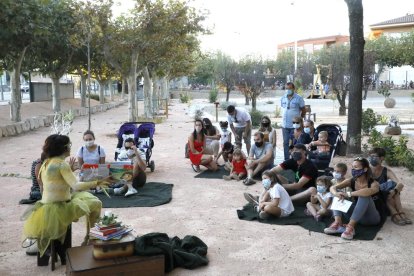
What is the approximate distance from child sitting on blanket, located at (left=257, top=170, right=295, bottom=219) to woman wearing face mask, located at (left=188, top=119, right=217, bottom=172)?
3368mm

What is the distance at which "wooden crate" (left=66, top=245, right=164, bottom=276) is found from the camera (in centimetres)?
414

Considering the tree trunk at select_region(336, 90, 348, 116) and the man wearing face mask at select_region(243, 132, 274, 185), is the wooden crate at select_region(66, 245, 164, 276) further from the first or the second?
the tree trunk at select_region(336, 90, 348, 116)

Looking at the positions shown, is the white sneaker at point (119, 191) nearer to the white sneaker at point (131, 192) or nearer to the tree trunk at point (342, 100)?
the white sneaker at point (131, 192)

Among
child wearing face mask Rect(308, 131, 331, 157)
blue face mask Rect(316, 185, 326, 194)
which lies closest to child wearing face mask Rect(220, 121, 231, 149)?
child wearing face mask Rect(308, 131, 331, 157)

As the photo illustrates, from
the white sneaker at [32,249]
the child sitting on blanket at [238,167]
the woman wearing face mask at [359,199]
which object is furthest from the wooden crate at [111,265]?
the child sitting on blanket at [238,167]

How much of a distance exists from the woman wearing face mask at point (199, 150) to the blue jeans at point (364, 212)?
4.20 meters

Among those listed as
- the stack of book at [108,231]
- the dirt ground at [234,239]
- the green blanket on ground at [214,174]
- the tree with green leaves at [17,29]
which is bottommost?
the dirt ground at [234,239]

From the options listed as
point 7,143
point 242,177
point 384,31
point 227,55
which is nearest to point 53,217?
point 242,177

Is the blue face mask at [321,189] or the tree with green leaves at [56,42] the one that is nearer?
the blue face mask at [321,189]

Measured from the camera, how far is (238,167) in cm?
899

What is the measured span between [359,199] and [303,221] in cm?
83

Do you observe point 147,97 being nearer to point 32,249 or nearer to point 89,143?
point 89,143

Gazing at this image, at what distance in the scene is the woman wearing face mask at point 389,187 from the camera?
6.10 m

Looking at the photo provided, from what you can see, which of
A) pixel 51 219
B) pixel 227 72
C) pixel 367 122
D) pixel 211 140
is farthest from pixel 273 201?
pixel 227 72
